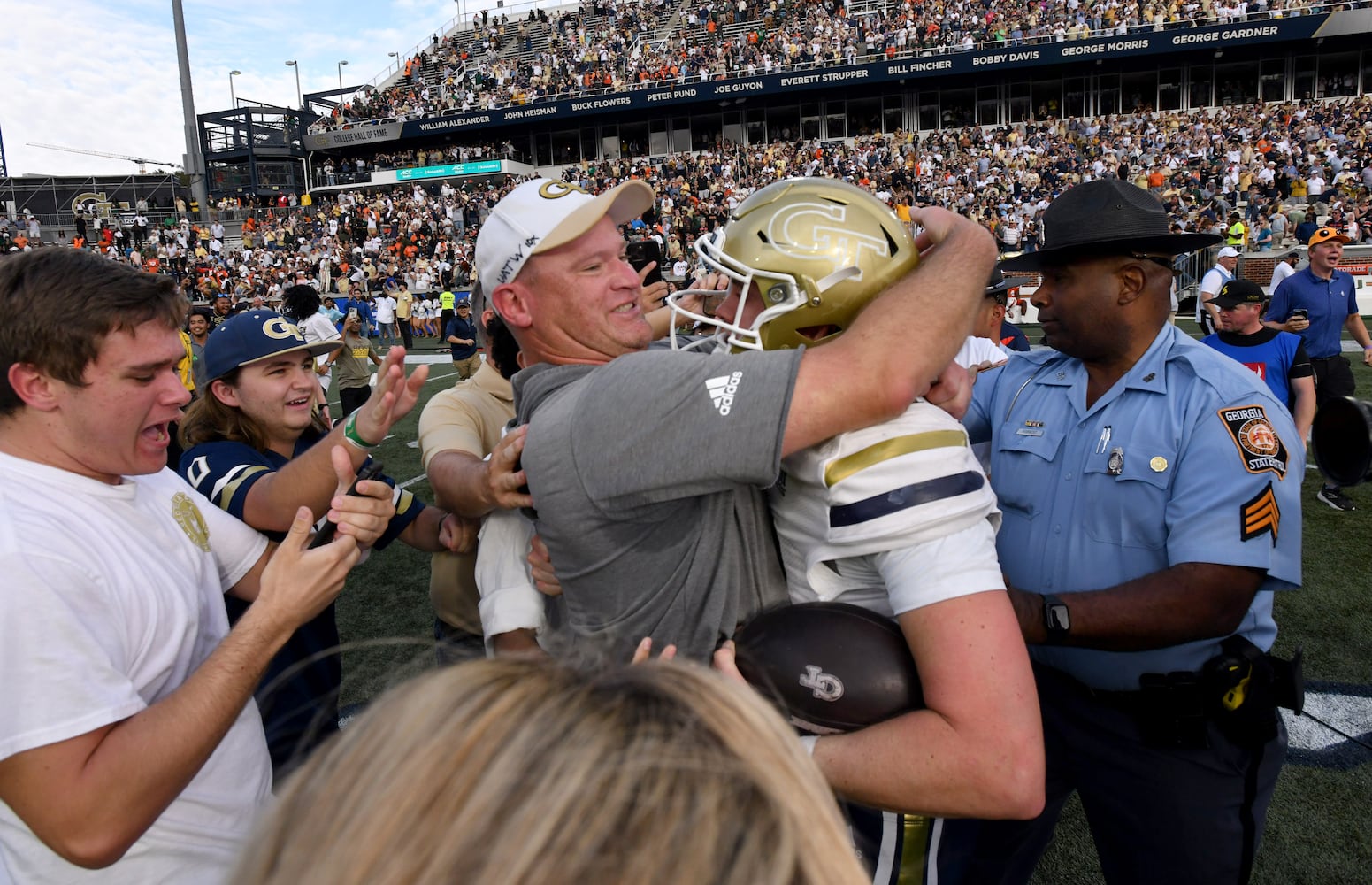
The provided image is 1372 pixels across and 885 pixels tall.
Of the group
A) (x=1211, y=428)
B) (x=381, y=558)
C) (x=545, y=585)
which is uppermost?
(x=1211, y=428)

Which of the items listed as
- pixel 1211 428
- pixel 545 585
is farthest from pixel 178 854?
pixel 1211 428

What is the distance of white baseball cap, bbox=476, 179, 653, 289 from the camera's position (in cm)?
181

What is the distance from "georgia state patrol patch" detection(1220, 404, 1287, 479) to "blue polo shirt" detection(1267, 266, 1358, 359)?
640cm

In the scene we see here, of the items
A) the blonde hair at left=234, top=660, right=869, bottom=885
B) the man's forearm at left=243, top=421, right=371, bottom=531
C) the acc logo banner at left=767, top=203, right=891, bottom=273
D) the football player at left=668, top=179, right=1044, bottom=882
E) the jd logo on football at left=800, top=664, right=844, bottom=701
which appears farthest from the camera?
the man's forearm at left=243, top=421, right=371, bottom=531

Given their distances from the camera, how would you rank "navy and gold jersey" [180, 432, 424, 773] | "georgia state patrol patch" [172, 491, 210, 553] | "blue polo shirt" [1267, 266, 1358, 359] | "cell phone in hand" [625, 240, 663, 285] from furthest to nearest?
"blue polo shirt" [1267, 266, 1358, 359], "cell phone in hand" [625, 240, 663, 285], "navy and gold jersey" [180, 432, 424, 773], "georgia state patrol patch" [172, 491, 210, 553]

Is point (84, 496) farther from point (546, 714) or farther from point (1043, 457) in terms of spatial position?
point (1043, 457)

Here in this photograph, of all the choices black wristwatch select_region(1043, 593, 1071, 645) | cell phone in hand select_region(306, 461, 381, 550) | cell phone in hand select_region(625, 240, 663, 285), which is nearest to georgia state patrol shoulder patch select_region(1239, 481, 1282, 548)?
black wristwatch select_region(1043, 593, 1071, 645)

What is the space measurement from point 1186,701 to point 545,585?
168 cm

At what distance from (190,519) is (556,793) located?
1.80 metres

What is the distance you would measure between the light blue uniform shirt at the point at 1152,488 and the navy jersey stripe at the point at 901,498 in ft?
3.94

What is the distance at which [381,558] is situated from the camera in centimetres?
683

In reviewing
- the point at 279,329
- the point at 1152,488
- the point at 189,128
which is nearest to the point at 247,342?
the point at 279,329

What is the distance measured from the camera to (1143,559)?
2.29 m

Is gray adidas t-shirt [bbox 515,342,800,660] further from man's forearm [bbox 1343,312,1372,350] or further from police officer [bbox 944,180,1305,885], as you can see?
man's forearm [bbox 1343,312,1372,350]
